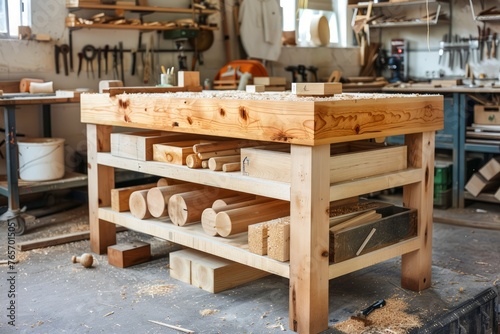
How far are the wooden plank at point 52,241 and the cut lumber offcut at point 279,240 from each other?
171 centimetres

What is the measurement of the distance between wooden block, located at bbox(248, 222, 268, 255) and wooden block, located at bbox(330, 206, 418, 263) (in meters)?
0.27

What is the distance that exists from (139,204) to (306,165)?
1166 millimetres

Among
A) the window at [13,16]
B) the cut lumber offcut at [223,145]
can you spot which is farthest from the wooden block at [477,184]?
the window at [13,16]

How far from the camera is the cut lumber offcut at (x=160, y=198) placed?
10.1 feet

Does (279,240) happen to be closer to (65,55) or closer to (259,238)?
(259,238)

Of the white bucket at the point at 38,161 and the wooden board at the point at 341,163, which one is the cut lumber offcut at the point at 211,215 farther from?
the white bucket at the point at 38,161

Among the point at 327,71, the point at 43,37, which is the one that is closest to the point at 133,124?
the point at 43,37

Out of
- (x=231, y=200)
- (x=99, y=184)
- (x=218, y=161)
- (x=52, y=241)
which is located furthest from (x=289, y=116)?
(x=52, y=241)

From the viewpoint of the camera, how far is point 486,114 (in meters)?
5.16

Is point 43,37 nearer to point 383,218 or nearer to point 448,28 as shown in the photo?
point 383,218

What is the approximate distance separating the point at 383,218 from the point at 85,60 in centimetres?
329

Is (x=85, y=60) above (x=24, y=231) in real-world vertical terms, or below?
above

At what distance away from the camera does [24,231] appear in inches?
163

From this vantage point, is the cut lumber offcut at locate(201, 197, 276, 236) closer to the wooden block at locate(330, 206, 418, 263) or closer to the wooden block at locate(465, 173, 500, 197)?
the wooden block at locate(330, 206, 418, 263)
